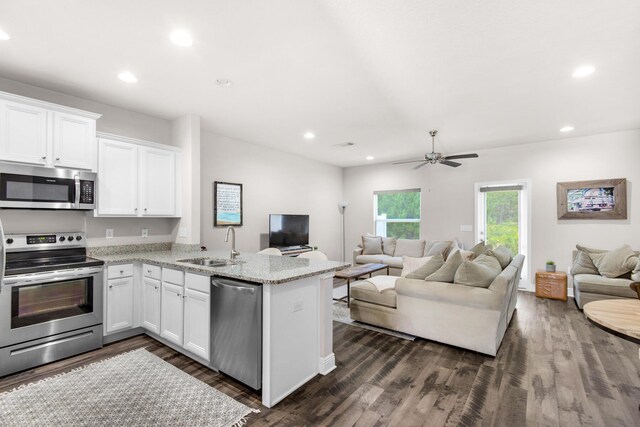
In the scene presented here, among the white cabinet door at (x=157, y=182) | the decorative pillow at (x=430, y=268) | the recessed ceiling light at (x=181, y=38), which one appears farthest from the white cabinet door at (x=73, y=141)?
the decorative pillow at (x=430, y=268)

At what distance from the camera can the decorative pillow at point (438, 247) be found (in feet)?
20.6

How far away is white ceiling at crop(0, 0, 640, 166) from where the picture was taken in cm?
210

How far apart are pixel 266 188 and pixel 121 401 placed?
4.22 meters

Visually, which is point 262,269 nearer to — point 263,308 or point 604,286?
point 263,308

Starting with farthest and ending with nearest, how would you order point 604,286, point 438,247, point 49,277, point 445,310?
point 438,247
point 604,286
point 445,310
point 49,277

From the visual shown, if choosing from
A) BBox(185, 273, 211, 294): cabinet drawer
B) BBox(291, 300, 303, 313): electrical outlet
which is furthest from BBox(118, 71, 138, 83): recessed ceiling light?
BBox(291, 300, 303, 313): electrical outlet

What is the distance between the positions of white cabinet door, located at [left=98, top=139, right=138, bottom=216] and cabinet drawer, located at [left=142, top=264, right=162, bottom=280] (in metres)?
0.75

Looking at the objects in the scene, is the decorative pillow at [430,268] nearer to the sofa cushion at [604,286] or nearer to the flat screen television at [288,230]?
the sofa cushion at [604,286]

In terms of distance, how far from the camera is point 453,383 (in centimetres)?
248

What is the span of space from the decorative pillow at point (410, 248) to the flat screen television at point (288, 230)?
214cm

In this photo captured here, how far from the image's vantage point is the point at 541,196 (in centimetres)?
561

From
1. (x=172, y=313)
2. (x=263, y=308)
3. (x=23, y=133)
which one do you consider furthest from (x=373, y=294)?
(x=23, y=133)

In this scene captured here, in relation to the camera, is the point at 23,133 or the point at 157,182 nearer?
the point at 23,133

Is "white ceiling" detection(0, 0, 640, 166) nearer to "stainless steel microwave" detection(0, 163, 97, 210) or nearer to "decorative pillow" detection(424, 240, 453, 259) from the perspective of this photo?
"stainless steel microwave" detection(0, 163, 97, 210)
